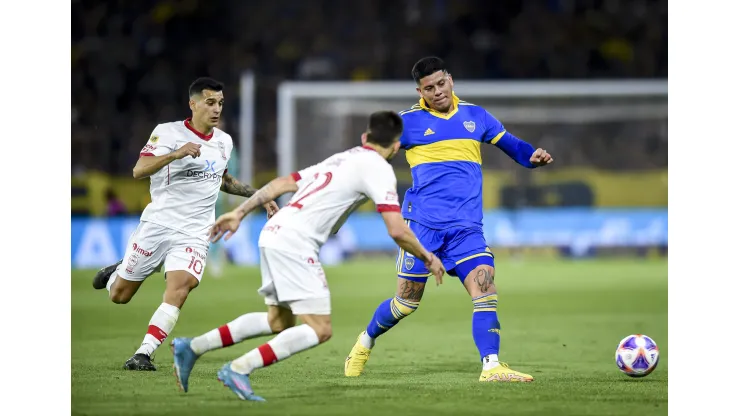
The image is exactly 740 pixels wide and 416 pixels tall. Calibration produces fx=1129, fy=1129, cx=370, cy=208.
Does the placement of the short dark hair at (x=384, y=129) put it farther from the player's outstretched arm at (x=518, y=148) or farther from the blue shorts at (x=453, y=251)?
the player's outstretched arm at (x=518, y=148)

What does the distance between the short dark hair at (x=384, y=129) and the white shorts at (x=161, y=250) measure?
2251 millimetres

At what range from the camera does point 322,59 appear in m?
26.2

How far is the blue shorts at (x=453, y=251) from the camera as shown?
7590 mm

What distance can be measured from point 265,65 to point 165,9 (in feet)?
8.49

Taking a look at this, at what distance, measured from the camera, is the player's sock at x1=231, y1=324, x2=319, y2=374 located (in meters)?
6.12

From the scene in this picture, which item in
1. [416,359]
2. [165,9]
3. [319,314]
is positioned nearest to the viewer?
[319,314]

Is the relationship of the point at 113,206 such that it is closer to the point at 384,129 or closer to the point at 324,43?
the point at 324,43

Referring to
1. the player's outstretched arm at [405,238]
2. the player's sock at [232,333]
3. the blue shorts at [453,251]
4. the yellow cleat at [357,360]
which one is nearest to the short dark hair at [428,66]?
the blue shorts at [453,251]

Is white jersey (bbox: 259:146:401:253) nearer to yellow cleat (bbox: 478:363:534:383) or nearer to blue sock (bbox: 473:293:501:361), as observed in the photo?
blue sock (bbox: 473:293:501:361)

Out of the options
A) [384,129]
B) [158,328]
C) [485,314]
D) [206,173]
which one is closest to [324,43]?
[206,173]

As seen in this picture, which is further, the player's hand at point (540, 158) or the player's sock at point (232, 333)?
the player's hand at point (540, 158)

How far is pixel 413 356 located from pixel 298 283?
299 cm
